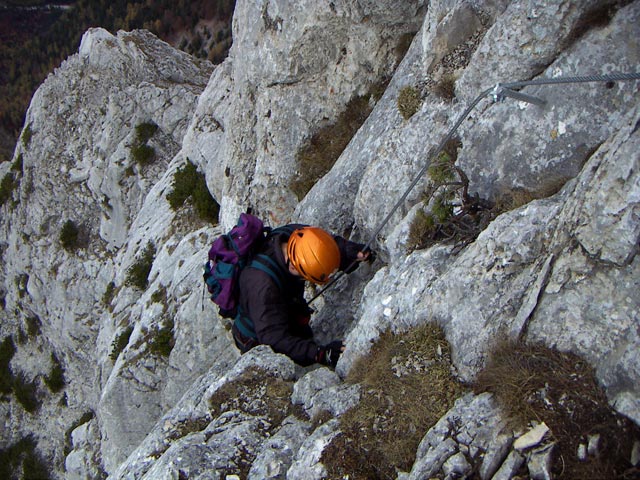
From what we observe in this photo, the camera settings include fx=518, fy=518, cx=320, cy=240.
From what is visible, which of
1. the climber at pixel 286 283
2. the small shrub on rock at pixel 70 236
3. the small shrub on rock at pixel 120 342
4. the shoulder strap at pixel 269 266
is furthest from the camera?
the small shrub on rock at pixel 70 236

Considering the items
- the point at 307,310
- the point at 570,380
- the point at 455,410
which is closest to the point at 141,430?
the point at 307,310

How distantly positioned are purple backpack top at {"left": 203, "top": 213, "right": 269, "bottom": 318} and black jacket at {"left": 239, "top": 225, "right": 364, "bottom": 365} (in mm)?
175

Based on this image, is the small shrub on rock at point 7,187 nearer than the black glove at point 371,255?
No

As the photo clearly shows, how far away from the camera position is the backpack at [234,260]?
30.2ft

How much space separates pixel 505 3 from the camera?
864 centimetres

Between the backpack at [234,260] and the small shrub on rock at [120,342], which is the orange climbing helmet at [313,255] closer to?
the backpack at [234,260]

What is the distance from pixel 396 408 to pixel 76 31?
120734 mm

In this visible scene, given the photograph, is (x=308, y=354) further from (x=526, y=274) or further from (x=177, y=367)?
(x=177, y=367)

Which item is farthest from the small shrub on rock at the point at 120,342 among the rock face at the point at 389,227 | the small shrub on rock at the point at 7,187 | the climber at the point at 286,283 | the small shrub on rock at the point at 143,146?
the small shrub on rock at the point at 7,187

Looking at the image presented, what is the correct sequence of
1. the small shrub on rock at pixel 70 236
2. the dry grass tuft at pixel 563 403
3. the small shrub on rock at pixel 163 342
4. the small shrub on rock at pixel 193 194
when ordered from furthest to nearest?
the small shrub on rock at pixel 70 236 → the small shrub on rock at pixel 193 194 → the small shrub on rock at pixel 163 342 → the dry grass tuft at pixel 563 403

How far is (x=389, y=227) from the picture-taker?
957 centimetres

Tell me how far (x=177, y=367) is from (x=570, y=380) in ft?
41.7

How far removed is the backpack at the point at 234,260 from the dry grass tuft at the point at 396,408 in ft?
9.80

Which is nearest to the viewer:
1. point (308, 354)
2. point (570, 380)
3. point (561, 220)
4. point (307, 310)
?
point (570, 380)
